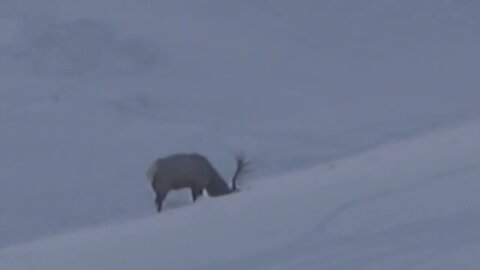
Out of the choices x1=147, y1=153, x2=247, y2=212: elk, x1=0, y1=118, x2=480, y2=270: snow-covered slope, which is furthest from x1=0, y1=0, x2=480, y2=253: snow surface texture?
x1=0, y1=118, x2=480, y2=270: snow-covered slope

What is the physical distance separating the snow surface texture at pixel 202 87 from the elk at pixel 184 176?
1.89 m

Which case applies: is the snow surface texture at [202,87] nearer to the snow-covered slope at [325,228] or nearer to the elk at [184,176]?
the elk at [184,176]

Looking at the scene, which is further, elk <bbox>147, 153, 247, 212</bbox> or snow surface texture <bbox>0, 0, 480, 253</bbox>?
snow surface texture <bbox>0, 0, 480, 253</bbox>

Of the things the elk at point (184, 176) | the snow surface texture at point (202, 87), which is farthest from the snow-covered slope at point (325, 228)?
the snow surface texture at point (202, 87)

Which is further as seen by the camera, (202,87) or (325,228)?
(202,87)

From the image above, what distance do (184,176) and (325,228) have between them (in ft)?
17.9

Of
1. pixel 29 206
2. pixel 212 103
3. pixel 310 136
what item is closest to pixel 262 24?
pixel 212 103

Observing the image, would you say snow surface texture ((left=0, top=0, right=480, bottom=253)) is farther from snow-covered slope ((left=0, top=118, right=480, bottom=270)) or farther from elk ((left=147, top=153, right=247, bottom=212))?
snow-covered slope ((left=0, top=118, right=480, bottom=270))

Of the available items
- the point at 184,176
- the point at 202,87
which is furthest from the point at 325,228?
the point at 202,87

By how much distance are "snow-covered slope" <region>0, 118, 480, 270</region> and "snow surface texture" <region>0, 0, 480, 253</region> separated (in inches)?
193

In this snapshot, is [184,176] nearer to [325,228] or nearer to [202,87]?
[325,228]

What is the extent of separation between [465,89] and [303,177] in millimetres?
10705

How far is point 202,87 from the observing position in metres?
21.9

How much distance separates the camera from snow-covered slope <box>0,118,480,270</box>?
267 inches
